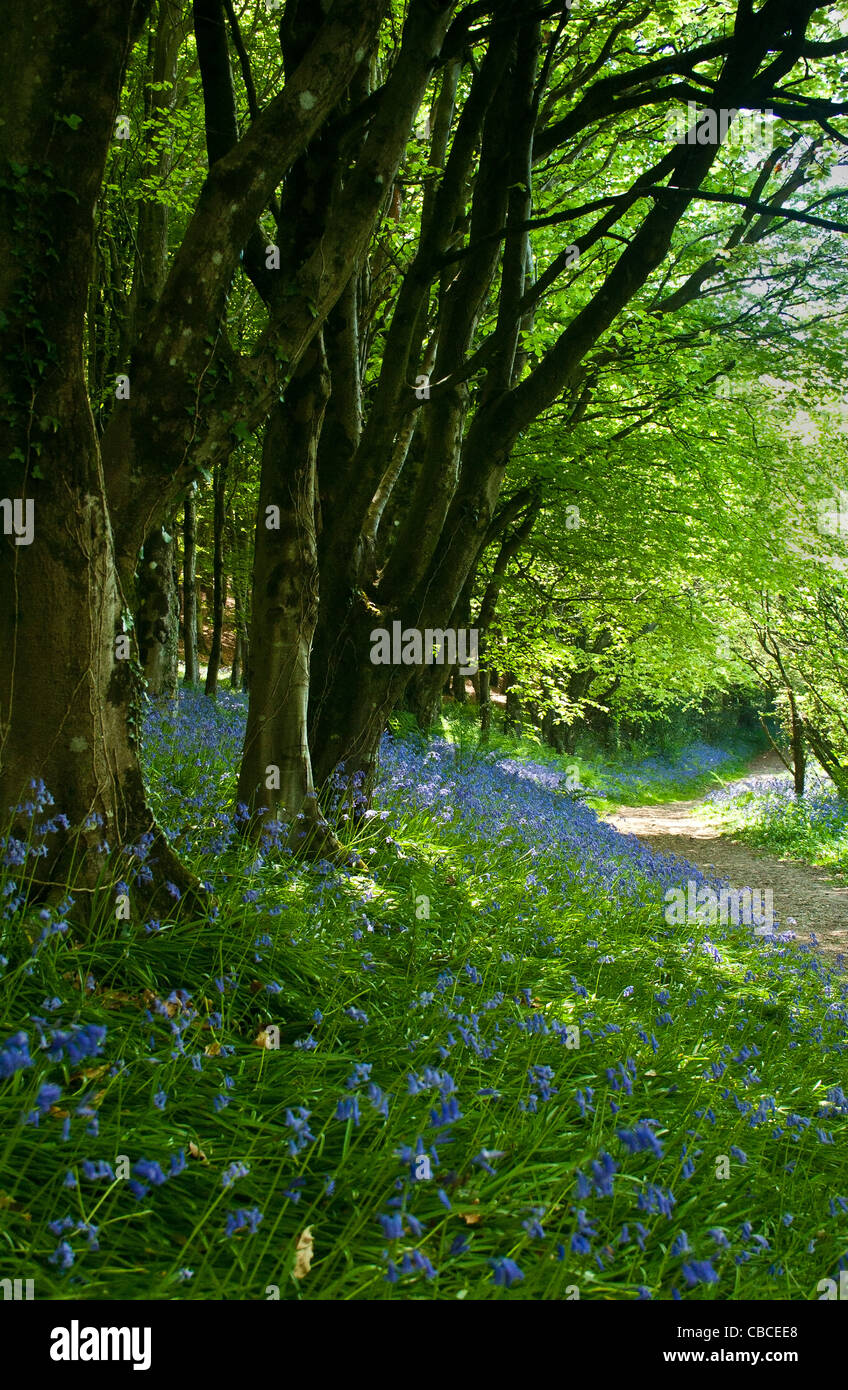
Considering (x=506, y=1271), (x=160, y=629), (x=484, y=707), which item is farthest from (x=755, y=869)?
(x=506, y=1271)

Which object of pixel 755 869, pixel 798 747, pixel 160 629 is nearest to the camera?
pixel 160 629

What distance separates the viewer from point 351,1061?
325 centimetres

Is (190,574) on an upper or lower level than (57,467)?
upper

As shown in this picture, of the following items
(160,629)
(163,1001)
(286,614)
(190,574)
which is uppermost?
(190,574)

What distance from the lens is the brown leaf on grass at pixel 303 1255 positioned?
226 cm

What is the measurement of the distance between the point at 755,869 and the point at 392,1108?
505 inches

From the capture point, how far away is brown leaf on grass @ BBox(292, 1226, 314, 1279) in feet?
7.42

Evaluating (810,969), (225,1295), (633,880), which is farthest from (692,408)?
(225,1295)

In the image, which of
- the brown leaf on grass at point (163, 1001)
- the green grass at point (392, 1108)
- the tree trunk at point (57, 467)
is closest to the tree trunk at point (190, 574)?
the tree trunk at point (57, 467)

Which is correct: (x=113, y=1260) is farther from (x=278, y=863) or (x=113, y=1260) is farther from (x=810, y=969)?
(x=810, y=969)

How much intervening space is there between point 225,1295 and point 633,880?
652 cm

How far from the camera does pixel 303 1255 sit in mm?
2287

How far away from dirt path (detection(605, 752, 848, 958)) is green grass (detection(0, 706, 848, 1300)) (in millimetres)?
5171

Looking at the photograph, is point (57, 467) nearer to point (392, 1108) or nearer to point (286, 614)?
point (286, 614)
